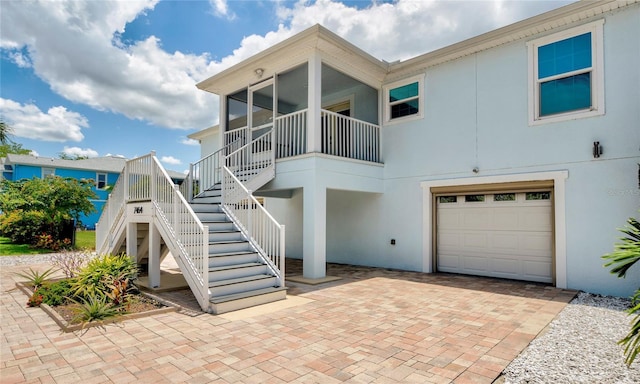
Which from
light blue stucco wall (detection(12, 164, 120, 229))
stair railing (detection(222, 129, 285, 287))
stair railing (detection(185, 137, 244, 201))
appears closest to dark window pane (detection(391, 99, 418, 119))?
stair railing (detection(222, 129, 285, 287))

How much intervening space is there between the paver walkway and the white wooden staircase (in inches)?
24.0

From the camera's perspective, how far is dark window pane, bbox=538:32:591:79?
7016mm

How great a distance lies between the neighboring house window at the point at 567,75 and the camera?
270 inches

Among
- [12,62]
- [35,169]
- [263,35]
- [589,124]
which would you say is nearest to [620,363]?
[589,124]

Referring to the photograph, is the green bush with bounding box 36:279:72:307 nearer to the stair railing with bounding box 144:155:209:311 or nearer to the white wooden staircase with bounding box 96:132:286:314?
the white wooden staircase with bounding box 96:132:286:314

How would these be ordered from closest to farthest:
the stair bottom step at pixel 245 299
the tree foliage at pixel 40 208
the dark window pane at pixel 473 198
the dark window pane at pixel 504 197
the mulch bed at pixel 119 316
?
1. the mulch bed at pixel 119 316
2. the stair bottom step at pixel 245 299
3. the dark window pane at pixel 504 197
4. the dark window pane at pixel 473 198
5. the tree foliage at pixel 40 208

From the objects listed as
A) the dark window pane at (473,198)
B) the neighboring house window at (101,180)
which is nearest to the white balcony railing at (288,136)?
the dark window pane at (473,198)

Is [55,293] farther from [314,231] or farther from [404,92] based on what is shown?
[404,92]

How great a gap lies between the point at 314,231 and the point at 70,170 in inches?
1135

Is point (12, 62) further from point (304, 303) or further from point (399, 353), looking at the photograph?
point (399, 353)

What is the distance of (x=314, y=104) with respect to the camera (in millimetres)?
8430

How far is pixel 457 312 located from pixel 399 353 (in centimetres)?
215

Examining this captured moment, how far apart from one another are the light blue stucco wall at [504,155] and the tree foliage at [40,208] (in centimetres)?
1219

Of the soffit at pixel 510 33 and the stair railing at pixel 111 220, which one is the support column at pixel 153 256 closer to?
the stair railing at pixel 111 220
